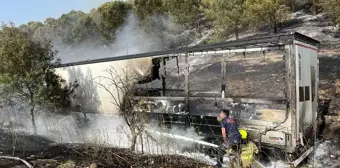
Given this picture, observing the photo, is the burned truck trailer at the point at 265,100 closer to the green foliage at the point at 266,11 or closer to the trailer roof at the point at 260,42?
the trailer roof at the point at 260,42

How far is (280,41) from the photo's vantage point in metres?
7.10

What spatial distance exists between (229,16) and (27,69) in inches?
645

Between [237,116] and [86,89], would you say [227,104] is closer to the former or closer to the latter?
[237,116]

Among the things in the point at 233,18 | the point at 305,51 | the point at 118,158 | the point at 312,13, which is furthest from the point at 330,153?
the point at 312,13

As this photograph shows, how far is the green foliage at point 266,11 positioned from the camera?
2258 cm

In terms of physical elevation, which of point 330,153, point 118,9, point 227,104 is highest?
point 118,9

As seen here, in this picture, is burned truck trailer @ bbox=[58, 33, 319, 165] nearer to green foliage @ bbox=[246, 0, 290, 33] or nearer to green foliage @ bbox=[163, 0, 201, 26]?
green foliage @ bbox=[246, 0, 290, 33]

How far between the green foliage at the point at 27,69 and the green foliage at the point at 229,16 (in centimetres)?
1502

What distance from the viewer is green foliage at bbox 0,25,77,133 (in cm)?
1127

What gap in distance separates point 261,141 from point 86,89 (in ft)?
26.4

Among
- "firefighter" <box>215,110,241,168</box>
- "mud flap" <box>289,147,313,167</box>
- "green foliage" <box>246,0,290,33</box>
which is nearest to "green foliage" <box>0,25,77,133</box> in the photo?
"firefighter" <box>215,110,241,168</box>

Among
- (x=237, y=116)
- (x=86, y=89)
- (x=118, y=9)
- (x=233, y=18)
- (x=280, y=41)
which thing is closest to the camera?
(x=280, y=41)

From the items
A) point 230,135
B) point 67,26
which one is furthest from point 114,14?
point 230,135

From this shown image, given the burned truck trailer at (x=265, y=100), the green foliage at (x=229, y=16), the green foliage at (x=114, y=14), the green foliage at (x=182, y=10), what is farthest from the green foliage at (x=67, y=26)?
the burned truck trailer at (x=265, y=100)
